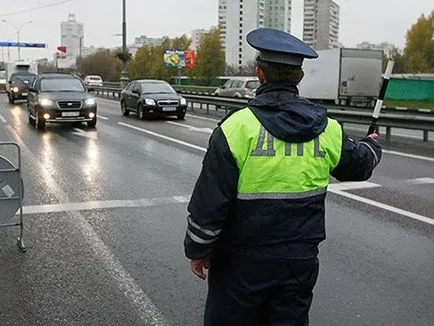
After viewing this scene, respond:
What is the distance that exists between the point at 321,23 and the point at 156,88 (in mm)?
86469

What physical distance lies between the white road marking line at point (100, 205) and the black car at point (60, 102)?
454 inches

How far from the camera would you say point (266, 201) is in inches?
99.0

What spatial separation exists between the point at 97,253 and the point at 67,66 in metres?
95.5

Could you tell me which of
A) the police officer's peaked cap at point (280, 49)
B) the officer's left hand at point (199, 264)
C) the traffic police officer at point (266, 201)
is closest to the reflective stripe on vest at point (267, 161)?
the traffic police officer at point (266, 201)

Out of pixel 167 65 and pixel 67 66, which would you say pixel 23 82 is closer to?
pixel 167 65

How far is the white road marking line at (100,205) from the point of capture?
25.7ft

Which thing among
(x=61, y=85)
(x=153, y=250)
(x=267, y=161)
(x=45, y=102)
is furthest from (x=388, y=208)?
(x=61, y=85)

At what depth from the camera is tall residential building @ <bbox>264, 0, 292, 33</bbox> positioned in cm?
9631

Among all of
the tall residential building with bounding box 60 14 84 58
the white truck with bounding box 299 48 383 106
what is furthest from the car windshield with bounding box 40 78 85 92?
the tall residential building with bounding box 60 14 84 58

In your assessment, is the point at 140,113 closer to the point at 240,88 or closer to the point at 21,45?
the point at 240,88

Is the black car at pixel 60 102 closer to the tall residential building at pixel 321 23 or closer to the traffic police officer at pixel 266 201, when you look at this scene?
the traffic police officer at pixel 266 201

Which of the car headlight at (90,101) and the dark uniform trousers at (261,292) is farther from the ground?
the car headlight at (90,101)

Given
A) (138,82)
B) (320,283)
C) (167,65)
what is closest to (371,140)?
(320,283)

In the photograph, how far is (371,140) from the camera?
306cm
